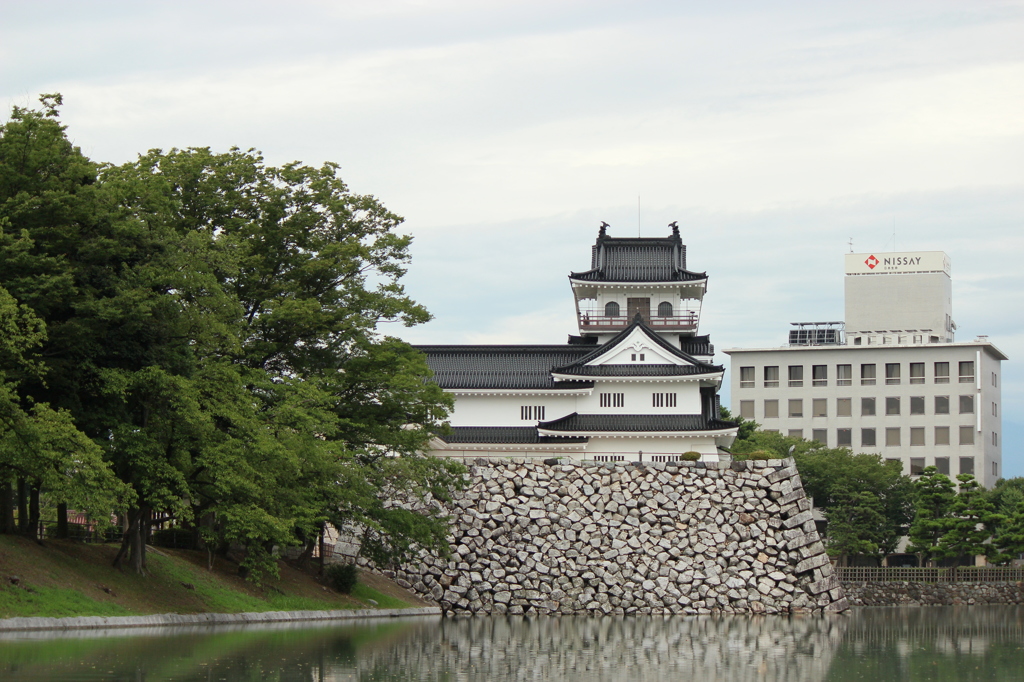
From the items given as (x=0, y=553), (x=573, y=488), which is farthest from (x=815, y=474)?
(x=0, y=553)

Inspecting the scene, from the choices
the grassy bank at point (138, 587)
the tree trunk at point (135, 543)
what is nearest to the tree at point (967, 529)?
the grassy bank at point (138, 587)

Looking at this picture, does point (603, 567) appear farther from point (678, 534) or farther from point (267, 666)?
point (267, 666)

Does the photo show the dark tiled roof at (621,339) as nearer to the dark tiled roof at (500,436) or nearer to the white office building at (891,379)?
the dark tiled roof at (500,436)

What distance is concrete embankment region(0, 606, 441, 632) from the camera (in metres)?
24.0

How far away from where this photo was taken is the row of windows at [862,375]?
300ft

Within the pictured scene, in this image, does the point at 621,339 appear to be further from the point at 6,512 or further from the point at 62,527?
the point at 6,512

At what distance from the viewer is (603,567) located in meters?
44.3

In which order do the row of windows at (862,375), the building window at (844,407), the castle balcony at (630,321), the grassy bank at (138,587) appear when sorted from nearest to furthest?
1. the grassy bank at (138,587)
2. the castle balcony at (630,321)
3. the row of windows at (862,375)
4. the building window at (844,407)

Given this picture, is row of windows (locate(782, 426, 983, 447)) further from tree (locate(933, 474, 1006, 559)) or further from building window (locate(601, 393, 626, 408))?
building window (locate(601, 393, 626, 408))

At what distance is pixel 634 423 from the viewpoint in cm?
5106

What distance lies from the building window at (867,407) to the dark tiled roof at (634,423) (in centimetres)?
4570

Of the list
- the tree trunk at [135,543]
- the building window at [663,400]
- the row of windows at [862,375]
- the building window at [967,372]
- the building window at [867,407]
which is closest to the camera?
the tree trunk at [135,543]

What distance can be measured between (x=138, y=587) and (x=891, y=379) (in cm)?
7368

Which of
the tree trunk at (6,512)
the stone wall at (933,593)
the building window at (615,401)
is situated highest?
the building window at (615,401)
